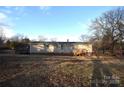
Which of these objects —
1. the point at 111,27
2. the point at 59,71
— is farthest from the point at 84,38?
the point at 59,71

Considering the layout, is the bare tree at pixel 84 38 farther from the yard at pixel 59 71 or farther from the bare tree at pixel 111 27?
the yard at pixel 59 71

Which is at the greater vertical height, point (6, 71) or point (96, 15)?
point (96, 15)

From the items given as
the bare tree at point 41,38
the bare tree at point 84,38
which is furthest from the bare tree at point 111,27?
the bare tree at point 41,38

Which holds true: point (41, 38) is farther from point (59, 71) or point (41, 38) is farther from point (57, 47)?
point (59, 71)
